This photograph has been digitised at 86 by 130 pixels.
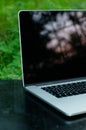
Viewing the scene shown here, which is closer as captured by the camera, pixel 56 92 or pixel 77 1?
pixel 56 92

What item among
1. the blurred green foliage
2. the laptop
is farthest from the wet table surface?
the blurred green foliage

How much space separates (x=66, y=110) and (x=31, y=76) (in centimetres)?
24

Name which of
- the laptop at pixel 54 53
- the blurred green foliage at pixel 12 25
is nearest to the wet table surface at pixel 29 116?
the laptop at pixel 54 53

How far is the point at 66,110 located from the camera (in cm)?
92

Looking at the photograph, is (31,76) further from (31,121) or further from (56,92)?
(31,121)

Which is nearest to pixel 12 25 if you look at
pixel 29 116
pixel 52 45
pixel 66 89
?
pixel 52 45

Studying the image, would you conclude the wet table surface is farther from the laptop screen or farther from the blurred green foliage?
the blurred green foliage

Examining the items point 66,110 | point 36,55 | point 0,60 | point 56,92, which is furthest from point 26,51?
point 0,60

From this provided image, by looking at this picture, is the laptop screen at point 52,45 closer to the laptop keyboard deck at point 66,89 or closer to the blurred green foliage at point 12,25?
the laptop keyboard deck at point 66,89

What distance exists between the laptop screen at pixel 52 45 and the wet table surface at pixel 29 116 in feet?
0.26

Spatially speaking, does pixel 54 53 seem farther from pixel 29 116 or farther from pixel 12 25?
pixel 12 25

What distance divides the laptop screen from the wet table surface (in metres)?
0.08

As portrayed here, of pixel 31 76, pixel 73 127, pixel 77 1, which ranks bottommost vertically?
pixel 73 127

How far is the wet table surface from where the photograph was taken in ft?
2.87
